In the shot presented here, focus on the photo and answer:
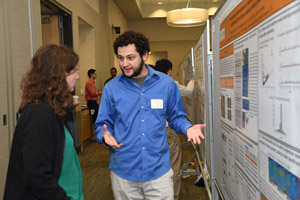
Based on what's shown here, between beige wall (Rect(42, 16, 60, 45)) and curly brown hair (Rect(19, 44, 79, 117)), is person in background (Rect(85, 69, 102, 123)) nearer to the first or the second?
beige wall (Rect(42, 16, 60, 45))

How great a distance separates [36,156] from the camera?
112cm

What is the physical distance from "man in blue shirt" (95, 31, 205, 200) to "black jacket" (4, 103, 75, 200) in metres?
0.57

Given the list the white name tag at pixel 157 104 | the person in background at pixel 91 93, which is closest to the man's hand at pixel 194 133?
the white name tag at pixel 157 104

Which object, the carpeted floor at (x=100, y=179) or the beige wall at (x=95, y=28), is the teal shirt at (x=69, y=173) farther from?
the beige wall at (x=95, y=28)

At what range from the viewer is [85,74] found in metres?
7.32

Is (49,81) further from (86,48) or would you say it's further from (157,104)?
(86,48)

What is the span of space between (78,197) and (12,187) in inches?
13.1

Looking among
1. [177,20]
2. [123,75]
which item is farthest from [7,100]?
[177,20]

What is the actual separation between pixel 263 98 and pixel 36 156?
2.84 feet

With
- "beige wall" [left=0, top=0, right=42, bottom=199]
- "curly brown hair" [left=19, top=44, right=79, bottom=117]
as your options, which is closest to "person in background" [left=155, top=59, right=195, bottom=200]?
"beige wall" [left=0, top=0, right=42, bottom=199]

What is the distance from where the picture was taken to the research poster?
743 millimetres

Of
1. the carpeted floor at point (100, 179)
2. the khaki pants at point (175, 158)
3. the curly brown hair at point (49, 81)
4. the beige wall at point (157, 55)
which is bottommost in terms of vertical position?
the carpeted floor at point (100, 179)

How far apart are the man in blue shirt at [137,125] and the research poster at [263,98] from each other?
1.58 feet

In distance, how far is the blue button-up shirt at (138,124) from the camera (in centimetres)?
183
